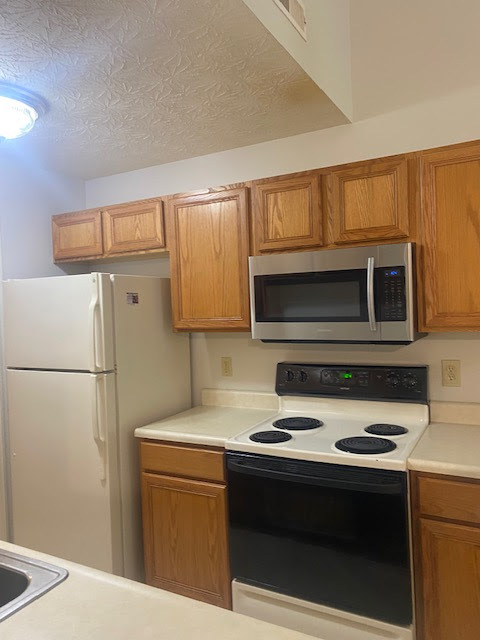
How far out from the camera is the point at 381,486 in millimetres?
1776

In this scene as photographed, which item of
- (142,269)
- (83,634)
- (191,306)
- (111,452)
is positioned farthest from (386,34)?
(83,634)

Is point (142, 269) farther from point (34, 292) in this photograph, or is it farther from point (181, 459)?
point (181, 459)

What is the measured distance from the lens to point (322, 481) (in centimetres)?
189

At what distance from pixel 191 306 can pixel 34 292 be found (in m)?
0.81

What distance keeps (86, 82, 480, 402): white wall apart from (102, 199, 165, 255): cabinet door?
1.17 ft

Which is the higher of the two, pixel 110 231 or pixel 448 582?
pixel 110 231

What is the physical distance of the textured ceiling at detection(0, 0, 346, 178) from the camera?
150cm

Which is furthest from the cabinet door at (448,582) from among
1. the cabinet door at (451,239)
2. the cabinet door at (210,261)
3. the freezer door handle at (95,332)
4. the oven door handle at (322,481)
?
the freezer door handle at (95,332)

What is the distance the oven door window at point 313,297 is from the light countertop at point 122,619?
1438mm

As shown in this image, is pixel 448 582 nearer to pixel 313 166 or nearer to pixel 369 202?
pixel 369 202

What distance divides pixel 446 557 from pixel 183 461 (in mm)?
1149

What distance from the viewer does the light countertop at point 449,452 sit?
169 centimetres

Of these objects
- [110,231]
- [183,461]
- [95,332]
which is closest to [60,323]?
[95,332]

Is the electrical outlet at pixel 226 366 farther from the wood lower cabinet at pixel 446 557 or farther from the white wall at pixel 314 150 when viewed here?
the wood lower cabinet at pixel 446 557
